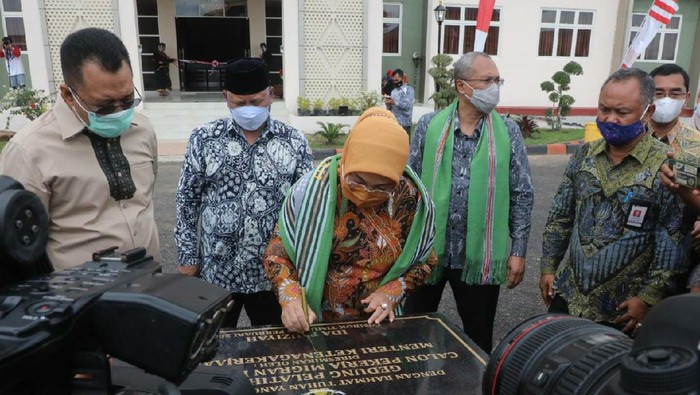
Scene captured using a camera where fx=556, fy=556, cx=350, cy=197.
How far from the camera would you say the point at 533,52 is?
52.9 ft

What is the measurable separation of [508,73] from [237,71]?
48.7ft

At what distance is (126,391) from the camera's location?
99 centimetres

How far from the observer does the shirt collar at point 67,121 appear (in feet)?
5.93

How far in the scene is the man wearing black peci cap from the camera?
7.67 feet

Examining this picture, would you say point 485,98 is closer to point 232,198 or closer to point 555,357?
point 232,198

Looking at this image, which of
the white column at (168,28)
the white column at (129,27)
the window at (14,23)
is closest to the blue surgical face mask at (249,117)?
the white column at (129,27)

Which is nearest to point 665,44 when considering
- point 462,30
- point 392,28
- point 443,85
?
point 462,30

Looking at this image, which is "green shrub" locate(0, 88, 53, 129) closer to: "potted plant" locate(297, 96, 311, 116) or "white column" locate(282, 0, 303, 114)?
"white column" locate(282, 0, 303, 114)

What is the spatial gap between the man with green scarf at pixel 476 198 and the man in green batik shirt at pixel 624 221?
0.37 meters

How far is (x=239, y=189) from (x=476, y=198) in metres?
1.06

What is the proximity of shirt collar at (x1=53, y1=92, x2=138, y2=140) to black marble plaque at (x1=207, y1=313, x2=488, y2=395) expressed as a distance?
2.68ft

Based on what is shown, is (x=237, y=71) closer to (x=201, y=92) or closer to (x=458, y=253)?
(x=458, y=253)

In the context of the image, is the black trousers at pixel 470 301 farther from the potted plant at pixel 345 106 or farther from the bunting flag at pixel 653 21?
the potted plant at pixel 345 106

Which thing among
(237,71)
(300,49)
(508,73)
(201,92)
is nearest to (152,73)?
(201,92)
